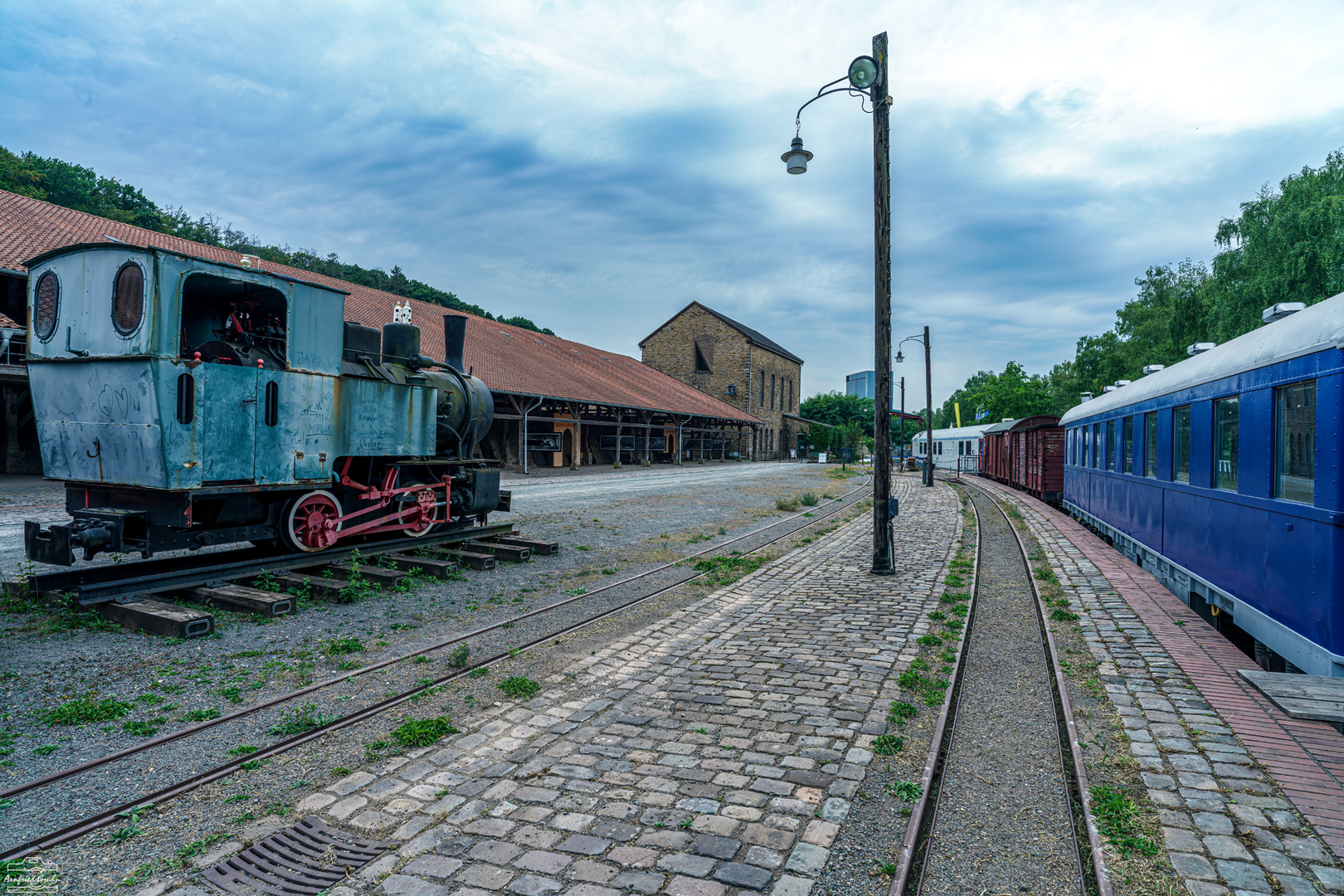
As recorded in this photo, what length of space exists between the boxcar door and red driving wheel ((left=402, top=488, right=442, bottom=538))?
9.34 ft

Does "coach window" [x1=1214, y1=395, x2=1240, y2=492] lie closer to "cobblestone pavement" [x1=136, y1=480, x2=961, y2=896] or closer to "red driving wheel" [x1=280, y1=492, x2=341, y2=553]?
"cobblestone pavement" [x1=136, y1=480, x2=961, y2=896]

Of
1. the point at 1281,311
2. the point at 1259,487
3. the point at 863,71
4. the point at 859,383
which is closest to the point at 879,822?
the point at 1259,487

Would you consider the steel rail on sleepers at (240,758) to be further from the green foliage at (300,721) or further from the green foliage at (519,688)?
the green foliage at (519,688)

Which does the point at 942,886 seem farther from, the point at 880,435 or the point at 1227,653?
the point at 880,435

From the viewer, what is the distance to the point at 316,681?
493 centimetres

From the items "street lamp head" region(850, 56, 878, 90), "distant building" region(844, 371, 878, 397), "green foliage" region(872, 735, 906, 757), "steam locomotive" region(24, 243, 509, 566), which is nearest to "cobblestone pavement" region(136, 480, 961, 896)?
"green foliage" region(872, 735, 906, 757)

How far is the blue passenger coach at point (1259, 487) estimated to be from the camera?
444cm

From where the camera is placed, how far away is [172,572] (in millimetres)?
6719

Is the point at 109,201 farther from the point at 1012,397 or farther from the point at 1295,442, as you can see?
the point at 1012,397

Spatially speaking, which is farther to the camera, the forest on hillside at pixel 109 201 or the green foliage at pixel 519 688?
the forest on hillside at pixel 109 201

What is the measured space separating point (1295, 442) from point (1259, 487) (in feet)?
2.22

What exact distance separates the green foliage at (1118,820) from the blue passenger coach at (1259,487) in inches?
80.3

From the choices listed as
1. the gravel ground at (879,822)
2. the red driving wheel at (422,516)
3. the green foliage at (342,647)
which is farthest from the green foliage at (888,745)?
the red driving wheel at (422,516)

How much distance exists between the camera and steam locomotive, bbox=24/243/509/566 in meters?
6.21
